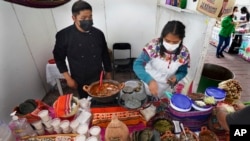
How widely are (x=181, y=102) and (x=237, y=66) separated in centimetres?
416

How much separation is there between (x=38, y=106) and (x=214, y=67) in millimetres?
2669

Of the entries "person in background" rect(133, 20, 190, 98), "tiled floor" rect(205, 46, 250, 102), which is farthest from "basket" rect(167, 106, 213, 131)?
"tiled floor" rect(205, 46, 250, 102)

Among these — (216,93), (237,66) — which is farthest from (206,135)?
(237,66)

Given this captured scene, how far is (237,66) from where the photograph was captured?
4.35 meters

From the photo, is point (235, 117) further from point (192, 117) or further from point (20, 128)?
point (20, 128)

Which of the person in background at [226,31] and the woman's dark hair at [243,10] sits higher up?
the woman's dark hair at [243,10]

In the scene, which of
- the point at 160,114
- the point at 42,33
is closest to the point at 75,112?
the point at 160,114

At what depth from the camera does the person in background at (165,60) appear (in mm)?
1335

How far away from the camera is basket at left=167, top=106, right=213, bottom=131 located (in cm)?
102

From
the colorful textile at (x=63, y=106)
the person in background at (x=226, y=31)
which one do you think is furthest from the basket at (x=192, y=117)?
the person in background at (x=226, y=31)

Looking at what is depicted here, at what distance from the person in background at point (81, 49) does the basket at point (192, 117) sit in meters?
0.92

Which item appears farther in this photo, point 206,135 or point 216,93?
point 216,93

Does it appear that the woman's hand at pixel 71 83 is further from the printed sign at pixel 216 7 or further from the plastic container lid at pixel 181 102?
the printed sign at pixel 216 7

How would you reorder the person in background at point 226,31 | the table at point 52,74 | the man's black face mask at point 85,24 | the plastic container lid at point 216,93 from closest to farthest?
the plastic container lid at point 216,93 < the man's black face mask at point 85,24 < the table at point 52,74 < the person in background at point 226,31
